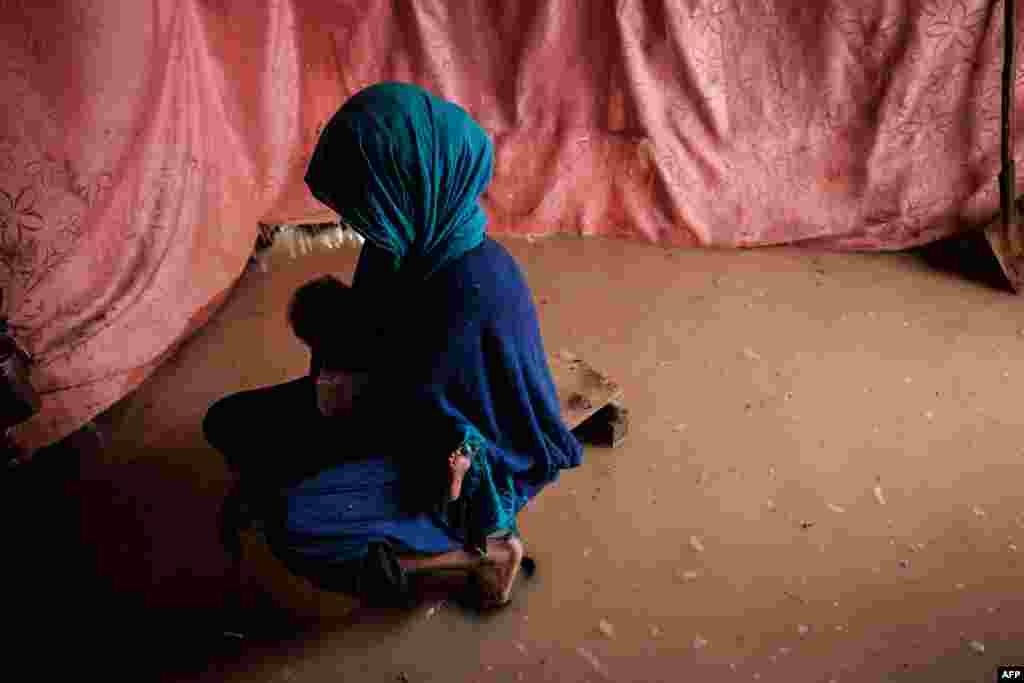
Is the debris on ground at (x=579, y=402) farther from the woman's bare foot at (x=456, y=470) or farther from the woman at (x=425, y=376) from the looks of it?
the woman's bare foot at (x=456, y=470)

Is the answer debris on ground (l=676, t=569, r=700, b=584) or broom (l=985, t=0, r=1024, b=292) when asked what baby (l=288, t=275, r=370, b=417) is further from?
broom (l=985, t=0, r=1024, b=292)

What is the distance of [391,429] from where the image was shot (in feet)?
5.69

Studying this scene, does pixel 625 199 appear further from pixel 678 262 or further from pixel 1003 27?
pixel 1003 27

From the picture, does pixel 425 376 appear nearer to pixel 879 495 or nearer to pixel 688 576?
pixel 688 576

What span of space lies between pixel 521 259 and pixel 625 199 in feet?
1.62

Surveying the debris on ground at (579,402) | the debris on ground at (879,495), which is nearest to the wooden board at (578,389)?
the debris on ground at (579,402)

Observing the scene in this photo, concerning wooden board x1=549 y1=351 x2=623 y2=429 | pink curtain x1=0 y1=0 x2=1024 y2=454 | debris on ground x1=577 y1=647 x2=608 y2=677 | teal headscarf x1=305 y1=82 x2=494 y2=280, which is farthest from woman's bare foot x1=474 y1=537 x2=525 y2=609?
pink curtain x1=0 y1=0 x2=1024 y2=454

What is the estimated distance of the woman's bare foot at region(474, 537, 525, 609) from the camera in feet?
5.86

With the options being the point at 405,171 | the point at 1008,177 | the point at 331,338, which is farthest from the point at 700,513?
the point at 1008,177

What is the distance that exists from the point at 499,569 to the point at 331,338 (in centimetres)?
67

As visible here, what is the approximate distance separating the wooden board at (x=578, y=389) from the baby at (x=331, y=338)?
670 mm

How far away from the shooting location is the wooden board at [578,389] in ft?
6.97

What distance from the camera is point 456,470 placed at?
1575mm

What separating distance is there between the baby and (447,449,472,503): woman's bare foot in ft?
0.85
